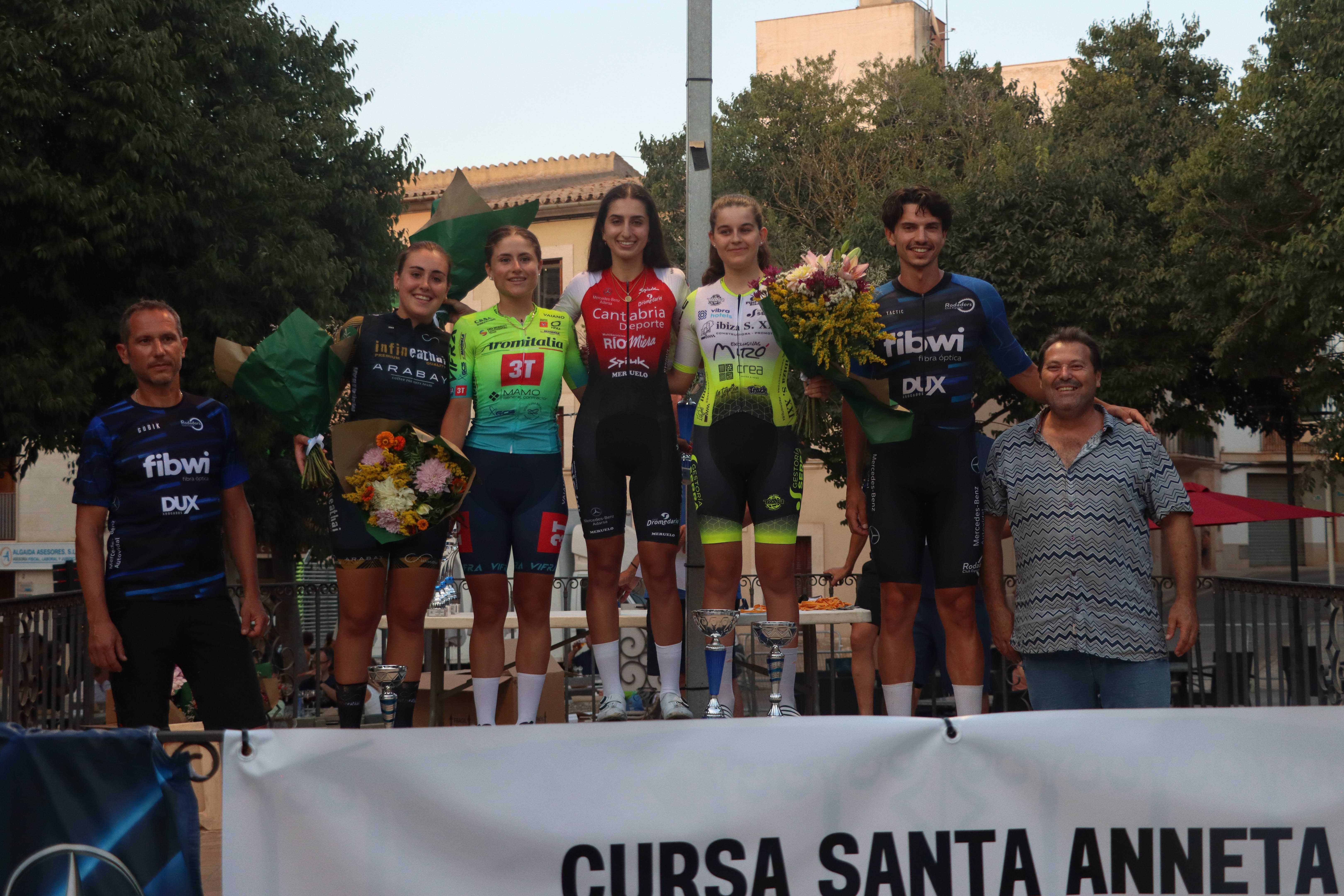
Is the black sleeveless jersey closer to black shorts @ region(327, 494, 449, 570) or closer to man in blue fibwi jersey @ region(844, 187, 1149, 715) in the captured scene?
black shorts @ region(327, 494, 449, 570)

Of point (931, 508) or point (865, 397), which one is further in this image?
point (931, 508)

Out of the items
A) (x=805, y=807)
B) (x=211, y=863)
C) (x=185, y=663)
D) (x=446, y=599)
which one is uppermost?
(x=446, y=599)

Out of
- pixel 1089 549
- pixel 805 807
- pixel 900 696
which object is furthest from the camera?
pixel 900 696

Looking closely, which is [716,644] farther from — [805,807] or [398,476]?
[805,807]

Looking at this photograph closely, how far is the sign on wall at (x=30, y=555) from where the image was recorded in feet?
95.7

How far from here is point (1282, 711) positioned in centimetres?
299

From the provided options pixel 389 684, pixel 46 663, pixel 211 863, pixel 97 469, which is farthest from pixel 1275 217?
pixel 211 863

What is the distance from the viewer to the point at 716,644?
15.9 feet

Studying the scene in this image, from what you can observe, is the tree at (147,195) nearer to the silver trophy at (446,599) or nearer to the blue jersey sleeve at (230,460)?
the silver trophy at (446,599)

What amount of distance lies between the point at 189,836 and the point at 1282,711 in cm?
271

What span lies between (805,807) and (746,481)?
78.8 inches

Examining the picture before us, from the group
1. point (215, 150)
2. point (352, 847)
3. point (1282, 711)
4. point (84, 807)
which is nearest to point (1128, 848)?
→ point (1282, 711)

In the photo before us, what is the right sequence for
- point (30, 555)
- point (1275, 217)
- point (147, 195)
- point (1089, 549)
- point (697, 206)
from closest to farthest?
1. point (1089, 549)
2. point (697, 206)
3. point (147, 195)
4. point (1275, 217)
5. point (30, 555)

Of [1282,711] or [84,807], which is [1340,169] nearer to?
[1282,711]
